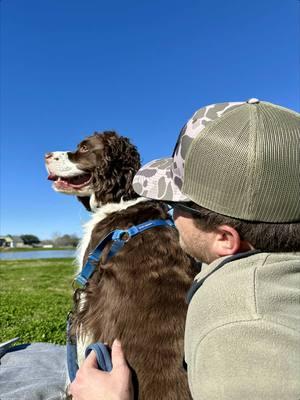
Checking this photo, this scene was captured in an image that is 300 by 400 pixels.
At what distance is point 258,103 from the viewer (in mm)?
1621

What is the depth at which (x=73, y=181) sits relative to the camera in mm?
4270

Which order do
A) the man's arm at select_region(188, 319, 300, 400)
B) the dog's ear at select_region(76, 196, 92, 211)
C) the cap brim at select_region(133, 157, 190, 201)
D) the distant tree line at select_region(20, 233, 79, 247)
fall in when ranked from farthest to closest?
the distant tree line at select_region(20, 233, 79, 247)
the dog's ear at select_region(76, 196, 92, 211)
the cap brim at select_region(133, 157, 190, 201)
the man's arm at select_region(188, 319, 300, 400)

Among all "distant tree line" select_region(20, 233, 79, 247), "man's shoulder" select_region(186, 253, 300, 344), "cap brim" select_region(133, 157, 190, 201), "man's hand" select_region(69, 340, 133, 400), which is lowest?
"distant tree line" select_region(20, 233, 79, 247)

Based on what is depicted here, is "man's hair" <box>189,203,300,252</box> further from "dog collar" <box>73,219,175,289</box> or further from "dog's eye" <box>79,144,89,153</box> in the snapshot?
"dog's eye" <box>79,144,89,153</box>

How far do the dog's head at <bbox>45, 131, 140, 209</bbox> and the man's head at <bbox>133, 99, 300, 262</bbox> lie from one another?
2313mm

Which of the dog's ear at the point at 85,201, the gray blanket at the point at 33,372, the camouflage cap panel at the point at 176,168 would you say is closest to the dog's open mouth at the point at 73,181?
the dog's ear at the point at 85,201

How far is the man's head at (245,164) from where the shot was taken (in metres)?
1.42

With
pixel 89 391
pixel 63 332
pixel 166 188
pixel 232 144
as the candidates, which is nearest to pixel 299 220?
pixel 232 144

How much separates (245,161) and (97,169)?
2.78 m

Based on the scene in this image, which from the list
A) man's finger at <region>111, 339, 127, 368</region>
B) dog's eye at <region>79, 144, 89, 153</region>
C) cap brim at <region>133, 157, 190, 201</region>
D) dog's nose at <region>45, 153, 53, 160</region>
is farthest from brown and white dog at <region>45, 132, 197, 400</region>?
cap brim at <region>133, 157, 190, 201</region>

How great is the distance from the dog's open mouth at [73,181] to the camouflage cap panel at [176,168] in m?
2.15

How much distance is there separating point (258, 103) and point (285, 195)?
1.30ft

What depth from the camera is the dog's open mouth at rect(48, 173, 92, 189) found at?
4.19 m

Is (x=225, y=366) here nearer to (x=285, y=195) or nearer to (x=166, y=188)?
(x=285, y=195)
